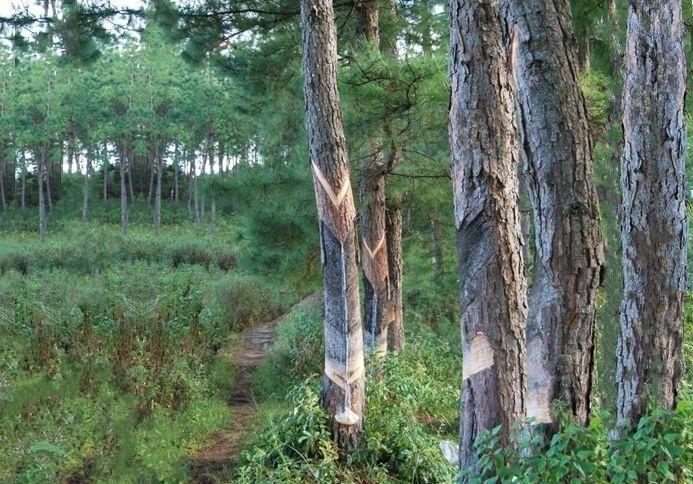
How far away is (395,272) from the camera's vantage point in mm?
8555

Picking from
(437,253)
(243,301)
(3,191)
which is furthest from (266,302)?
(3,191)

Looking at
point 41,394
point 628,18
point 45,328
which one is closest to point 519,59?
point 628,18

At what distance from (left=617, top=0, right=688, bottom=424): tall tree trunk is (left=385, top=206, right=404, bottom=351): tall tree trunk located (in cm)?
541

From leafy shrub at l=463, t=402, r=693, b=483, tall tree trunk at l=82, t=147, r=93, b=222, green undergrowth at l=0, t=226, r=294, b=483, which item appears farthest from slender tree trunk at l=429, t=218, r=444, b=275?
tall tree trunk at l=82, t=147, r=93, b=222

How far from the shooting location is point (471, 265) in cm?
374

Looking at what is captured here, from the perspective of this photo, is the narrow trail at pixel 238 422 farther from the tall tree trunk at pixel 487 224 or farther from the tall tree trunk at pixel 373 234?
the tall tree trunk at pixel 487 224

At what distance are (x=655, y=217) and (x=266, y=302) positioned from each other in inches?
A: 445

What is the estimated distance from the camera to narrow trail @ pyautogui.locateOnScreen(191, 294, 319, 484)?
6.06 metres

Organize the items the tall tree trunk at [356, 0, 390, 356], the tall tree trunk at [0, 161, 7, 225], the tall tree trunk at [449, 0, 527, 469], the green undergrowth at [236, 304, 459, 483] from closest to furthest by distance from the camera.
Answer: the tall tree trunk at [449, 0, 527, 469]
the green undergrowth at [236, 304, 459, 483]
the tall tree trunk at [356, 0, 390, 356]
the tall tree trunk at [0, 161, 7, 225]

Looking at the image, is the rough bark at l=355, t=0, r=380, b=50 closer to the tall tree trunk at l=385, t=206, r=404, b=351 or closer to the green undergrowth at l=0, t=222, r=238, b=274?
the tall tree trunk at l=385, t=206, r=404, b=351

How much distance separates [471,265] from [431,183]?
4.69 m

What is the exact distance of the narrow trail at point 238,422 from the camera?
6062 mm

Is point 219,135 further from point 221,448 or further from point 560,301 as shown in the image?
point 560,301

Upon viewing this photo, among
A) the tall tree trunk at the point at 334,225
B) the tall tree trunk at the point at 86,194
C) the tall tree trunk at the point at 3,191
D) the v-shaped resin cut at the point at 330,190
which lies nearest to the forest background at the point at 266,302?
the tall tree trunk at the point at 334,225
